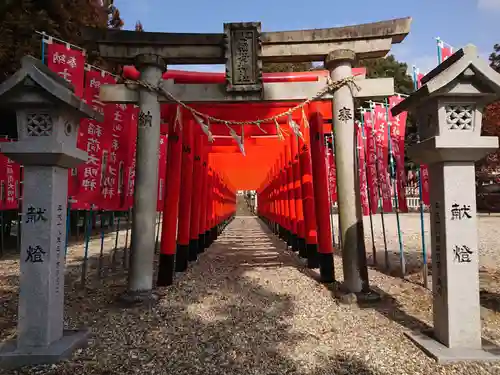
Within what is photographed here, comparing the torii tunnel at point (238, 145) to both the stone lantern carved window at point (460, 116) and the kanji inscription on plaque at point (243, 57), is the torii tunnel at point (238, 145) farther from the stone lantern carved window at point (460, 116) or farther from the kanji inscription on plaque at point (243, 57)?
the stone lantern carved window at point (460, 116)

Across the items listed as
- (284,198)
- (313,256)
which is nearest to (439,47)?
(313,256)

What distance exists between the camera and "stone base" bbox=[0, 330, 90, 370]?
11.3ft

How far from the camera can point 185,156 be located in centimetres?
722

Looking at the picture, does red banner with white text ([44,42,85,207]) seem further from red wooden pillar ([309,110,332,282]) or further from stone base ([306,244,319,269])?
stone base ([306,244,319,269])

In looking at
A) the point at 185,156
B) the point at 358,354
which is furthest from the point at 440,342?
the point at 185,156

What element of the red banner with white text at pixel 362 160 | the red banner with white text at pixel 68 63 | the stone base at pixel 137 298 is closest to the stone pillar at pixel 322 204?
the red banner with white text at pixel 362 160

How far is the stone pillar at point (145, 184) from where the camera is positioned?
5441mm

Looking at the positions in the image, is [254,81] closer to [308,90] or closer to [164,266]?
[308,90]

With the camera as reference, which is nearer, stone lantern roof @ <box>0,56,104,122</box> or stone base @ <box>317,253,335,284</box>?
stone lantern roof @ <box>0,56,104,122</box>

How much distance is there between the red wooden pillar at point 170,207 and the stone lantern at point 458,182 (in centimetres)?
395

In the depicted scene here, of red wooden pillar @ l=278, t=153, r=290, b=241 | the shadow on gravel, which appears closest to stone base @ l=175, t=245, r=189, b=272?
the shadow on gravel

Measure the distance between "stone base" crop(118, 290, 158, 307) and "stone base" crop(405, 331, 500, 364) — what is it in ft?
11.4

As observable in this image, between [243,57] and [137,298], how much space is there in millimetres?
3843

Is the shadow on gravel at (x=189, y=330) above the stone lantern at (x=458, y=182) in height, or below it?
below
